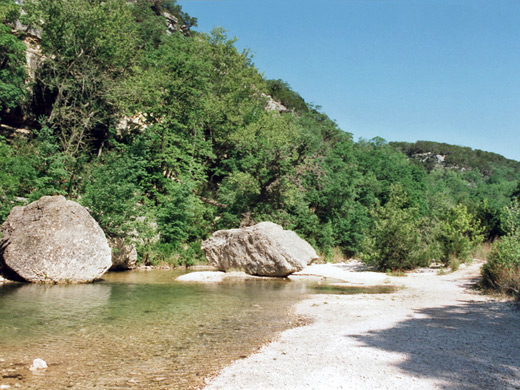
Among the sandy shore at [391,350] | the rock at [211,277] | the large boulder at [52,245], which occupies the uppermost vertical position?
the large boulder at [52,245]

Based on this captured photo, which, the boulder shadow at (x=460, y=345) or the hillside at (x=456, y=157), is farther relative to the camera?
the hillside at (x=456, y=157)

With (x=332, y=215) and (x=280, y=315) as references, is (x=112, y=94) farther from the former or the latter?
(x=280, y=315)

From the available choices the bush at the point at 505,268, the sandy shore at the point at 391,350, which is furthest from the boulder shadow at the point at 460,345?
the bush at the point at 505,268

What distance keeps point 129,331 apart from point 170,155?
69.9 ft

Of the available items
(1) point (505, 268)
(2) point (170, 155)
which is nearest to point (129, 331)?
(1) point (505, 268)

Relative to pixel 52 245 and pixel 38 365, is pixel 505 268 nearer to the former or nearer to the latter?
pixel 38 365

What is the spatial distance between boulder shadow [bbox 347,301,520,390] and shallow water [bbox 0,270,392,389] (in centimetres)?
276

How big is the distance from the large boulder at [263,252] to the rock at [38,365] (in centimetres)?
1372

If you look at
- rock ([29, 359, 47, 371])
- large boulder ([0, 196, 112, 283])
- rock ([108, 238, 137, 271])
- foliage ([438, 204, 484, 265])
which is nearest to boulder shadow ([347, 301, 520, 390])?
rock ([29, 359, 47, 371])

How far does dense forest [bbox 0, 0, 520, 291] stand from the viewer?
2155 cm

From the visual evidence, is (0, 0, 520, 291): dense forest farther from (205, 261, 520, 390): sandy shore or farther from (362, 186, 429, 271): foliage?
(205, 261, 520, 390): sandy shore

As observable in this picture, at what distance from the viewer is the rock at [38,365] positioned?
5984 mm

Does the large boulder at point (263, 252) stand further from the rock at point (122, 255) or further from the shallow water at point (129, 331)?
the rock at point (122, 255)

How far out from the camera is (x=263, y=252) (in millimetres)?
19438
